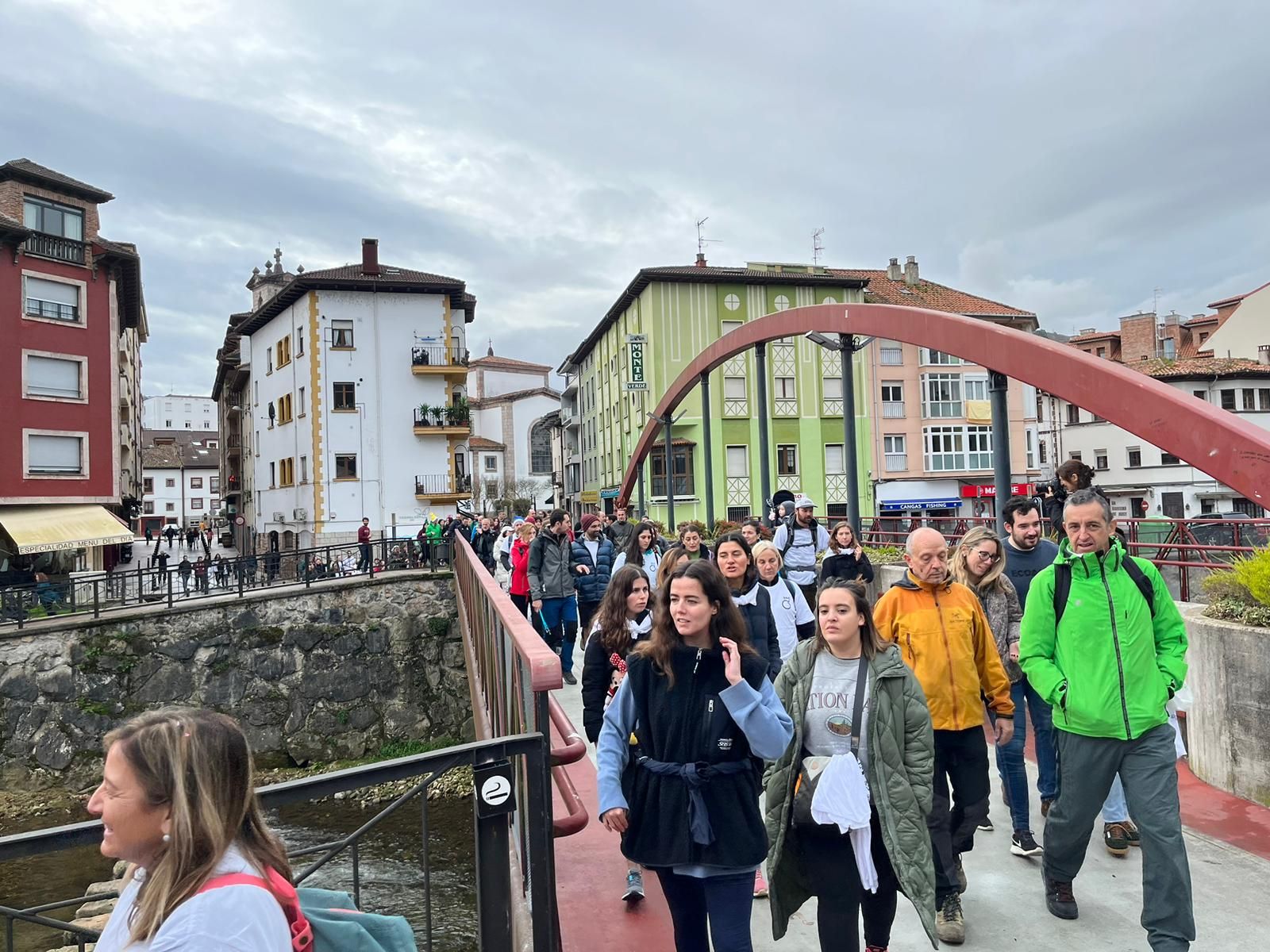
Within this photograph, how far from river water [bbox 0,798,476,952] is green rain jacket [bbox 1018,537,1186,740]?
949cm

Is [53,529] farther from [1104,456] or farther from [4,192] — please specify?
[1104,456]

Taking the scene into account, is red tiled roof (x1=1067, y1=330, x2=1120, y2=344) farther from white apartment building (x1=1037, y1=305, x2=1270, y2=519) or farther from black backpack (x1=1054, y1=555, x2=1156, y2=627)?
black backpack (x1=1054, y1=555, x2=1156, y2=627)

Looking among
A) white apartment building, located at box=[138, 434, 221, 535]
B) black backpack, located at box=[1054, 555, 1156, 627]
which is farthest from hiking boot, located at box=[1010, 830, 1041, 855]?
white apartment building, located at box=[138, 434, 221, 535]

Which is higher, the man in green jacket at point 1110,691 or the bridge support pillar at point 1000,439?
the bridge support pillar at point 1000,439

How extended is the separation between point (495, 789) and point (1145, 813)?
2.56 m

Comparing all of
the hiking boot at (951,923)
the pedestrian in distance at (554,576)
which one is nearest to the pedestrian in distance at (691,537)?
the pedestrian in distance at (554,576)

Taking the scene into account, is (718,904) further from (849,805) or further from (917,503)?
(917,503)

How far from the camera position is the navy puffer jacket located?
9.51m

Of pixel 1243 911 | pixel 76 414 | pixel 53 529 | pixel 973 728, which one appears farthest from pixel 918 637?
pixel 76 414

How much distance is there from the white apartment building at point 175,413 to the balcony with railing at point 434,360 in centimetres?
9223

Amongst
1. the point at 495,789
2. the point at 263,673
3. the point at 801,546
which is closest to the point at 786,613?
the point at 801,546

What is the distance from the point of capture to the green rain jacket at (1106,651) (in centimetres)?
339

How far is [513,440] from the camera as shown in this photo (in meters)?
72.5

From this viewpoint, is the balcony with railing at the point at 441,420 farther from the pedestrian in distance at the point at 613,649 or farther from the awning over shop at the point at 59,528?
the pedestrian in distance at the point at 613,649
